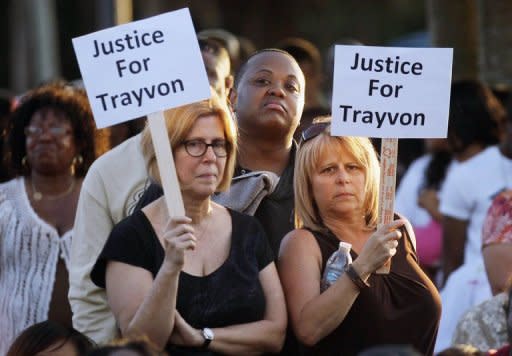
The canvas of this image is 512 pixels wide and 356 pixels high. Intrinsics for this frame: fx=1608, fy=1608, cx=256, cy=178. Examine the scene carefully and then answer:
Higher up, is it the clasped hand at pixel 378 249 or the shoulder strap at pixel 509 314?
the clasped hand at pixel 378 249

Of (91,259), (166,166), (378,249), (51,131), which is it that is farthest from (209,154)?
(51,131)

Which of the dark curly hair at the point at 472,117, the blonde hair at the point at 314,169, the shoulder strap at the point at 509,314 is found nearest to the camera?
the shoulder strap at the point at 509,314

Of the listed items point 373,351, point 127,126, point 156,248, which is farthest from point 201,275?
point 127,126

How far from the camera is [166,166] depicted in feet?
18.7

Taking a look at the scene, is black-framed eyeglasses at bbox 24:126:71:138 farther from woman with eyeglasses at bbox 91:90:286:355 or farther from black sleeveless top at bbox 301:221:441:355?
black sleeveless top at bbox 301:221:441:355

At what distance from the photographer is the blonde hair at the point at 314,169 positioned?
606 cm

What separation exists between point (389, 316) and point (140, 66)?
1.29 meters

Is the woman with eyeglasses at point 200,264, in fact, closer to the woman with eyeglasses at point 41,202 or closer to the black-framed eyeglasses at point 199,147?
the black-framed eyeglasses at point 199,147

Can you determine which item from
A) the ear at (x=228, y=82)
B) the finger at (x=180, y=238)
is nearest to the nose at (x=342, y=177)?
the finger at (x=180, y=238)

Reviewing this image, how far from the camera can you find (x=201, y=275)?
585 cm

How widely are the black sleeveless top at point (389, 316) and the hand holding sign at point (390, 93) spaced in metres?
0.43

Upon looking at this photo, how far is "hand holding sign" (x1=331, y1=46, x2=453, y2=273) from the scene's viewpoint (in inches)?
234

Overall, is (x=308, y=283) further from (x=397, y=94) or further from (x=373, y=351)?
(x=373, y=351)

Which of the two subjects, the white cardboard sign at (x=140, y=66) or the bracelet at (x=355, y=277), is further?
the white cardboard sign at (x=140, y=66)
